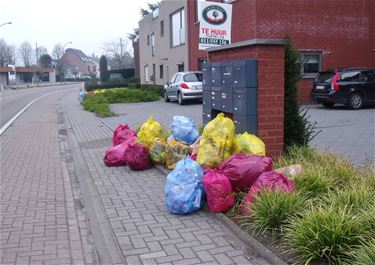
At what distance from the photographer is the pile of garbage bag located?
5.50 meters

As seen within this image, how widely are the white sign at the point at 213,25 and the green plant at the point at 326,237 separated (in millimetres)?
6757

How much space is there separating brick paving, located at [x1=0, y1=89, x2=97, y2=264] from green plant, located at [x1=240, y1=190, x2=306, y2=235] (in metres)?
1.68

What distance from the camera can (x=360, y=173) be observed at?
582cm

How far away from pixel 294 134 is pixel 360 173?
1.89 m

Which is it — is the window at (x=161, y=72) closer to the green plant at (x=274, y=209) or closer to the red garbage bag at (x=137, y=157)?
the red garbage bag at (x=137, y=157)

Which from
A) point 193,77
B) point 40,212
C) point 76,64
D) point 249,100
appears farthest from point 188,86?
point 76,64

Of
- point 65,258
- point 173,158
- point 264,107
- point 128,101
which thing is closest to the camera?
point 65,258

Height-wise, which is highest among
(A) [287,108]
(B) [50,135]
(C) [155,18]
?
(C) [155,18]

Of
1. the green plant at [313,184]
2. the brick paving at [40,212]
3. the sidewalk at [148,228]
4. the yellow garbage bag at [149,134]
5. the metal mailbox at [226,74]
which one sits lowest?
the brick paving at [40,212]

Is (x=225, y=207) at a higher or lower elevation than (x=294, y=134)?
lower

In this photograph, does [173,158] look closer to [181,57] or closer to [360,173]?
[360,173]

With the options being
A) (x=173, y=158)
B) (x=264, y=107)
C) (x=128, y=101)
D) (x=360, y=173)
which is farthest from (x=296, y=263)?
(x=128, y=101)

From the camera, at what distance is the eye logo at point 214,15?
10.5 meters

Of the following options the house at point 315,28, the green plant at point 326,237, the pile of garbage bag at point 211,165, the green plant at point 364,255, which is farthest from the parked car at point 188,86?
the green plant at point 364,255
